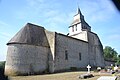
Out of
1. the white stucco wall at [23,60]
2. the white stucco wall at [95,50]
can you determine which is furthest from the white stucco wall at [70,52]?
the white stucco wall at [23,60]

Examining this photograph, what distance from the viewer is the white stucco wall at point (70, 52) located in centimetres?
3070

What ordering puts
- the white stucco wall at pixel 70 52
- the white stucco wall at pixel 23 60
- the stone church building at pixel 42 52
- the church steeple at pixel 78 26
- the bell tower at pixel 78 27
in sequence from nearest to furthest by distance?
the white stucco wall at pixel 23 60 < the stone church building at pixel 42 52 < the white stucco wall at pixel 70 52 < the bell tower at pixel 78 27 < the church steeple at pixel 78 26

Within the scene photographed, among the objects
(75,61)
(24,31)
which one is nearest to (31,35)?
(24,31)

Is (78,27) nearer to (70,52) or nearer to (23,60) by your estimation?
(70,52)

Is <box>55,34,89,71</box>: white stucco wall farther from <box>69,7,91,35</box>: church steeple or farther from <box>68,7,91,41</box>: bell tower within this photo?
<box>69,7,91,35</box>: church steeple

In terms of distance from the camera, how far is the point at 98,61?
40.9m

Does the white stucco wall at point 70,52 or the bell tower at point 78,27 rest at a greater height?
the bell tower at point 78,27

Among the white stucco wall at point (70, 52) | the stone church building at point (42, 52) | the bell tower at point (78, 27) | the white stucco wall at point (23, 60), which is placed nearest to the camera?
the white stucco wall at point (23, 60)

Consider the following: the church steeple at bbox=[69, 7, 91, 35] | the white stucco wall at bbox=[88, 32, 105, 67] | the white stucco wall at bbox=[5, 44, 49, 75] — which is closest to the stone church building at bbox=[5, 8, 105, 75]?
the white stucco wall at bbox=[5, 44, 49, 75]

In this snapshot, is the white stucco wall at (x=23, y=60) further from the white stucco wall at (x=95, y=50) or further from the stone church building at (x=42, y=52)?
the white stucco wall at (x=95, y=50)

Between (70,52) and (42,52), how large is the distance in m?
6.20

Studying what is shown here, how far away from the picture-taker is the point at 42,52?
3005 centimetres

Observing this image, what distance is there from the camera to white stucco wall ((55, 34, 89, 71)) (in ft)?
101

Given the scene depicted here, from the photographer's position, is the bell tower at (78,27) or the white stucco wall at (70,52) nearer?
the white stucco wall at (70,52)
